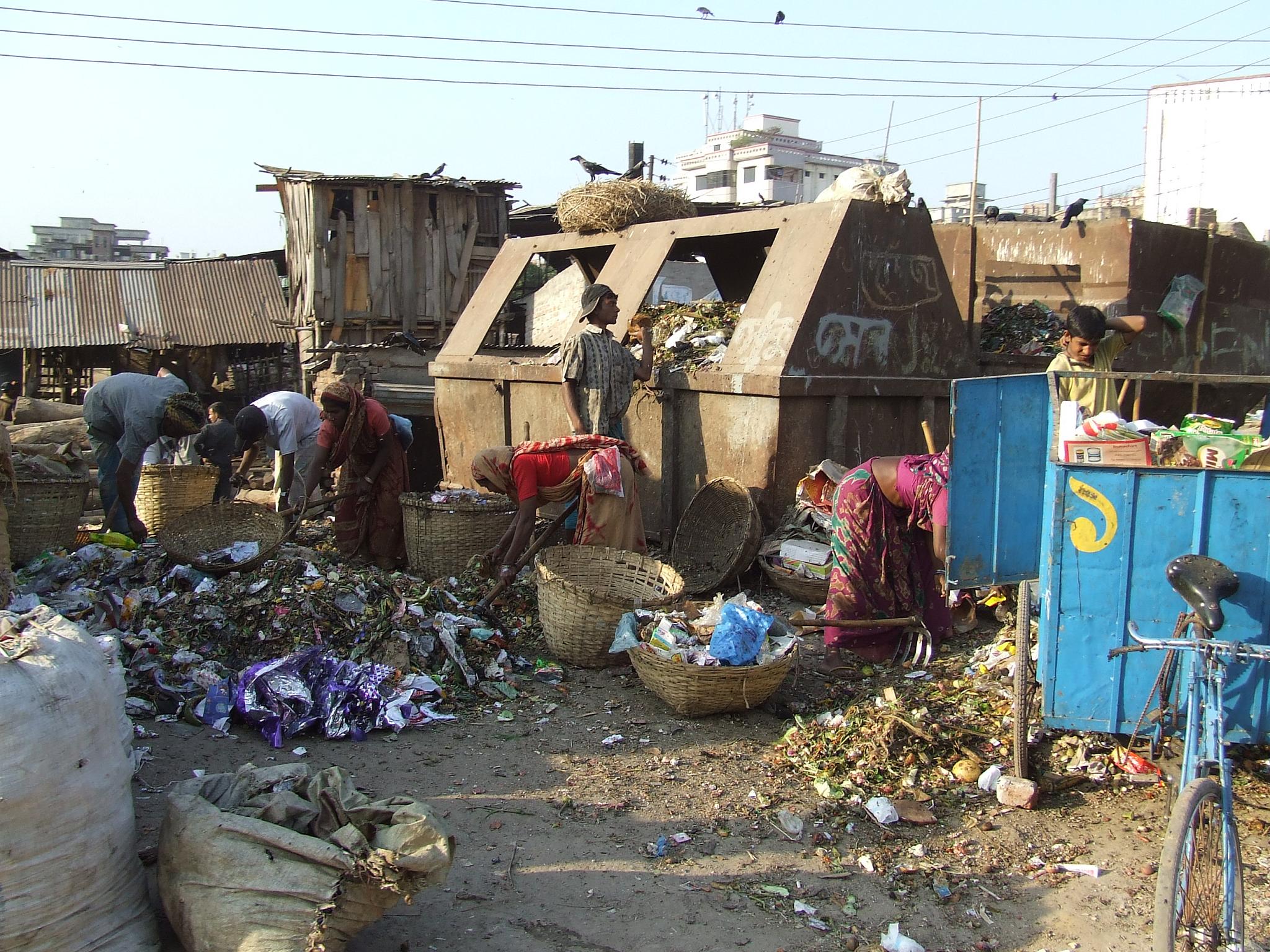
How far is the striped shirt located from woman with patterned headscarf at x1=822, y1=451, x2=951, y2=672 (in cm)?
196

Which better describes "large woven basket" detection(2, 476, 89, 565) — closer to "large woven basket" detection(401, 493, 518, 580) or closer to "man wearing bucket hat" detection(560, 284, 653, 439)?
"large woven basket" detection(401, 493, 518, 580)

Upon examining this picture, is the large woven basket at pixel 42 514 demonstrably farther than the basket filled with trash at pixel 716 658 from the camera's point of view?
Yes

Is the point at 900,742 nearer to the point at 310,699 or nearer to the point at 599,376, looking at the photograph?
the point at 310,699

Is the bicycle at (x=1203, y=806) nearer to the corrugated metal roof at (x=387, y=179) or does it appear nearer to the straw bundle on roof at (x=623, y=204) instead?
the straw bundle on roof at (x=623, y=204)

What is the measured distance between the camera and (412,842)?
2.56 metres

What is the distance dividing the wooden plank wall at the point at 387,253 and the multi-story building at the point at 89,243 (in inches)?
403

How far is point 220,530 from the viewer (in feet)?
20.5

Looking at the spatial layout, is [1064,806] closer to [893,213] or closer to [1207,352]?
[893,213]

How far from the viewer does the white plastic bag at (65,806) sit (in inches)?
92.8

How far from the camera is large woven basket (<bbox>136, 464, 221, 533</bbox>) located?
7.57 m

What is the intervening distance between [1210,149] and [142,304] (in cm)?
2406

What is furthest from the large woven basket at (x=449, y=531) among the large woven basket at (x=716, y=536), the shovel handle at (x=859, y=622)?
the shovel handle at (x=859, y=622)

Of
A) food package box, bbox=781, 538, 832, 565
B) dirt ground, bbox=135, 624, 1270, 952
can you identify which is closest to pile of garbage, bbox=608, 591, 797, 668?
dirt ground, bbox=135, 624, 1270, 952

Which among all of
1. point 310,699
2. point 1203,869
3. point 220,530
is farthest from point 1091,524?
point 220,530
